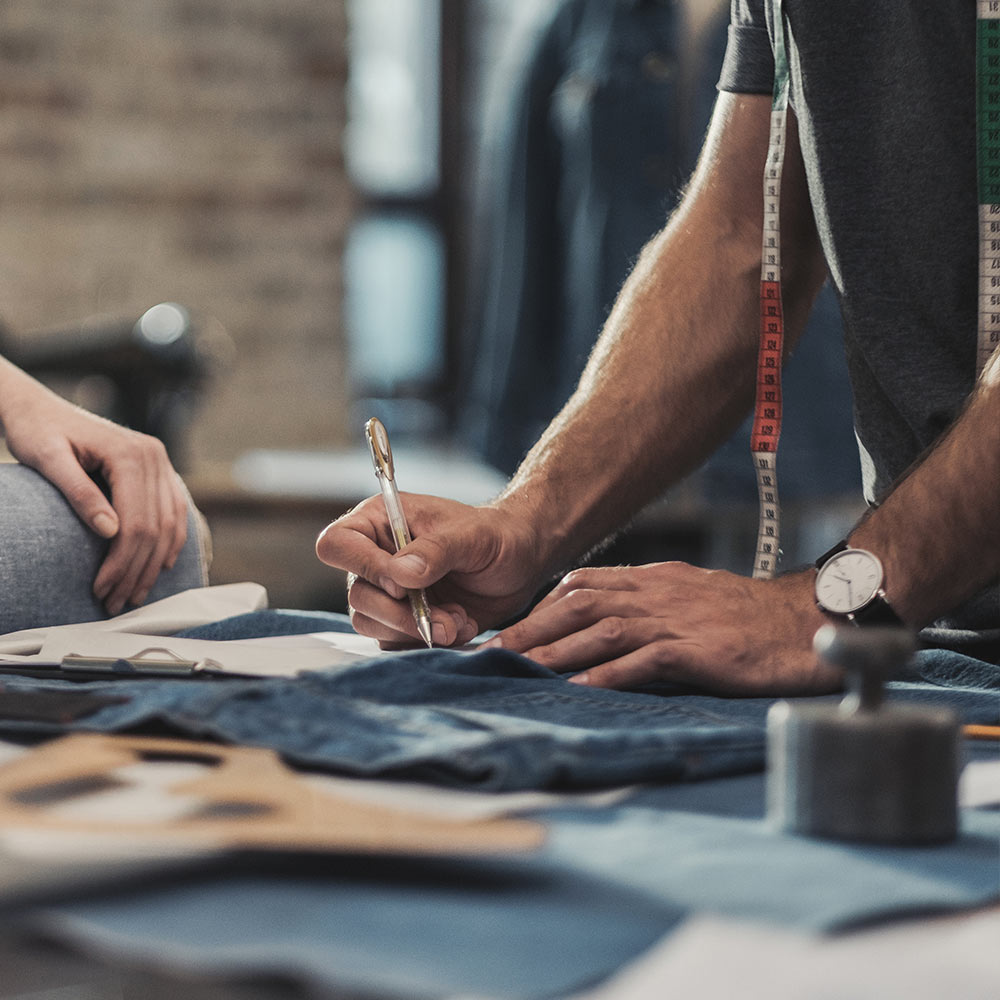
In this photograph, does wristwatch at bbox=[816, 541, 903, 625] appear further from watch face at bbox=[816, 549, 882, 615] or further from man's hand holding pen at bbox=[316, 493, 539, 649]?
man's hand holding pen at bbox=[316, 493, 539, 649]

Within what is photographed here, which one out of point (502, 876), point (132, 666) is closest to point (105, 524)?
point (132, 666)

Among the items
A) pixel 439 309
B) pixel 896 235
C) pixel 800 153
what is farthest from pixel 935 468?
pixel 439 309

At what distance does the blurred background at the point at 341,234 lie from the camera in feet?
9.67

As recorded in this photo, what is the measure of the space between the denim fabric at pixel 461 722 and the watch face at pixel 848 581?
13cm

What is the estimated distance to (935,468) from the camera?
0.96 m

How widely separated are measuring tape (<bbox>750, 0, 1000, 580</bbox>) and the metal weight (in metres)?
0.49

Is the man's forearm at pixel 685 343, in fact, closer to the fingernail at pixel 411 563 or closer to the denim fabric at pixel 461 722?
the fingernail at pixel 411 563

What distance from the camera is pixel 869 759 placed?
0.50 m

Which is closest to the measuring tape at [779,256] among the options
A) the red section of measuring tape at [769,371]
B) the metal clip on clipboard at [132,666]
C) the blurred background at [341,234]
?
the red section of measuring tape at [769,371]

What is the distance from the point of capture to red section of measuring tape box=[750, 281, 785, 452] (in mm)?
1247

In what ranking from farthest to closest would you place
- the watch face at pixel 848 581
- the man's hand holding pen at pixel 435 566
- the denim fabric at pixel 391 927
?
the man's hand holding pen at pixel 435 566
the watch face at pixel 848 581
the denim fabric at pixel 391 927

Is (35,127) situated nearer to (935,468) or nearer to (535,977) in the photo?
(935,468)

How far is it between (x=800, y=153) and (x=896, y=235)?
196 millimetres

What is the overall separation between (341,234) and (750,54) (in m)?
3.91
